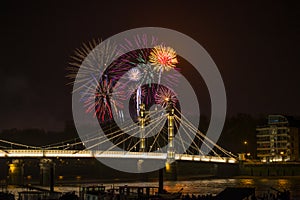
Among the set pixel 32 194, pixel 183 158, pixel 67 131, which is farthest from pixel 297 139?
pixel 32 194

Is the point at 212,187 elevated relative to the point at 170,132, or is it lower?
lower

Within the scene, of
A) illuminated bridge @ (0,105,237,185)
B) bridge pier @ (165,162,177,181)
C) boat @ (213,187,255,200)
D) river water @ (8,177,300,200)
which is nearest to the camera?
boat @ (213,187,255,200)

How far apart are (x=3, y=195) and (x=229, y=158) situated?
67.2 m

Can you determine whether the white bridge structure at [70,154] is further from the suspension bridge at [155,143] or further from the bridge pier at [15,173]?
the bridge pier at [15,173]

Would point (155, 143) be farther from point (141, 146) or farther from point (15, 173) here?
point (15, 173)

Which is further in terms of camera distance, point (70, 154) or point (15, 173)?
point (15, 173)

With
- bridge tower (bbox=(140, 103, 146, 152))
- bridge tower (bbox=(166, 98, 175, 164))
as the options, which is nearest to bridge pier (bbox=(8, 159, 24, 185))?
bridge tower (bbox=(140, 103, 146, 152))

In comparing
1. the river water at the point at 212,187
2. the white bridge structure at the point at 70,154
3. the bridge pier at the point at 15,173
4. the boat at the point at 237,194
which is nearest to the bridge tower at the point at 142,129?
the white bridge structure at the point at 70,154

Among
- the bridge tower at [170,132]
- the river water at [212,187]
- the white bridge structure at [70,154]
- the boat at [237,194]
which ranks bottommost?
the river water at [212,187]

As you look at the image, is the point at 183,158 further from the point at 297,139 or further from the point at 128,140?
the point at 297,139

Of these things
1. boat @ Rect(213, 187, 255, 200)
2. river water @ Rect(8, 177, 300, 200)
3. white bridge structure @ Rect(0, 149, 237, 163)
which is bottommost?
river water @ Rect(8, 177, 300, 200)

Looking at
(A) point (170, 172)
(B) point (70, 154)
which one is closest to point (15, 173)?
(B) point (70, 154)

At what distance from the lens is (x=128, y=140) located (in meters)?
105

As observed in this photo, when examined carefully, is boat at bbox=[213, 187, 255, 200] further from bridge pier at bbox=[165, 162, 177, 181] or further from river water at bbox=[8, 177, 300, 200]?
bridge pier at bbox=[165, 162, 177, 181]
